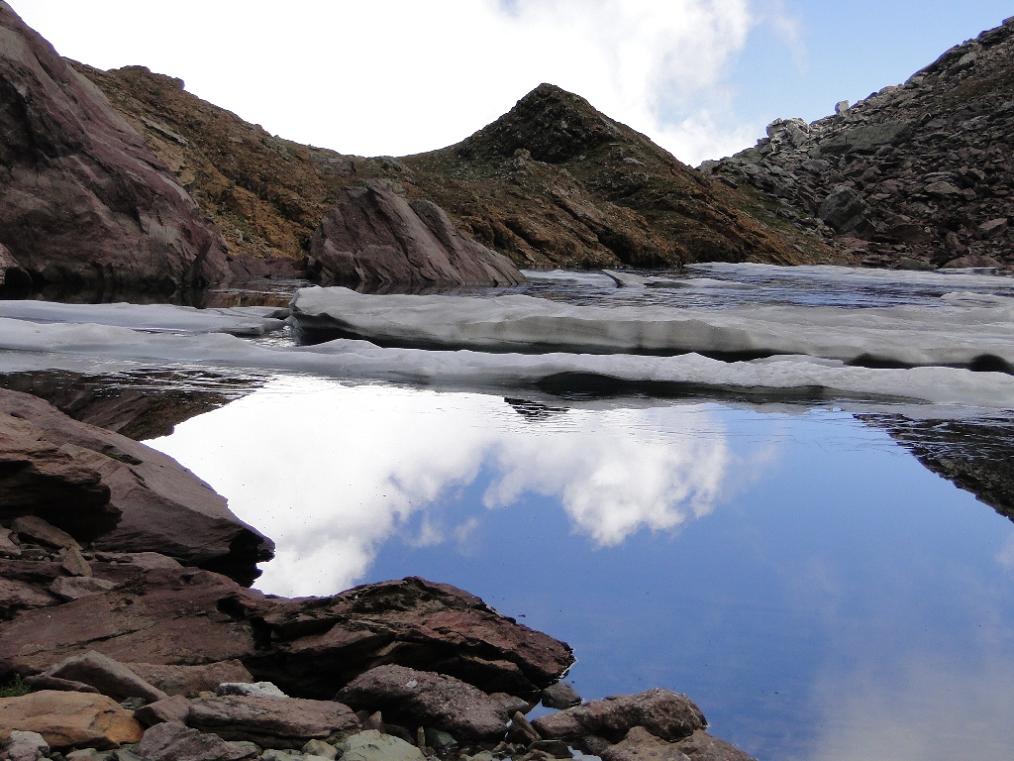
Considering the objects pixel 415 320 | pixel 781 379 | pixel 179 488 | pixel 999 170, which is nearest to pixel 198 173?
pixel 415 320

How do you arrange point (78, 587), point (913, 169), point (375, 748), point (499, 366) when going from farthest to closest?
point (913, 169), point (499, 366), point (78, 587), point (375, 748)

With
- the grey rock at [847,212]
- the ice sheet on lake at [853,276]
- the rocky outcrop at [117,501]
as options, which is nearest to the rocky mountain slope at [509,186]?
the grey rock at [847,212]

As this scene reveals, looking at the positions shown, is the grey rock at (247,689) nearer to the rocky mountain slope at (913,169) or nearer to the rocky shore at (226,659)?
the rocky shore at (226,659)

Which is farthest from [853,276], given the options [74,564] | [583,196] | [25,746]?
[25,746]

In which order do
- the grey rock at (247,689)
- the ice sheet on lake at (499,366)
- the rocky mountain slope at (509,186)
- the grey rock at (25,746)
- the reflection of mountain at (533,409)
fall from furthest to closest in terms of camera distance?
the rocky mountain slope at (509,186) → the ice sheet on lake at (499,366) → the reflection of mountain at (533,409) → the grey rock at (247,689) → the grey rock at (25,746)

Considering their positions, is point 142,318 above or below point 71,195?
below

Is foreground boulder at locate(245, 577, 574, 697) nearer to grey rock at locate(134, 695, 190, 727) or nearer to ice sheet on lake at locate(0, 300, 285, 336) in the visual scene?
grey rock at locate(134, 695, 190, 727)

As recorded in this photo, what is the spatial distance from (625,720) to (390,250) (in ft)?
49.1

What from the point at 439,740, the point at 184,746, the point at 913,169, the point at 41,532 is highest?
the point at 913,169

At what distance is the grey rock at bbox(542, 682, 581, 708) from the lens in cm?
254

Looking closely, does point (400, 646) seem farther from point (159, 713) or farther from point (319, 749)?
point (159, 713)

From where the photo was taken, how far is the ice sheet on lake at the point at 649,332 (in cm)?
758

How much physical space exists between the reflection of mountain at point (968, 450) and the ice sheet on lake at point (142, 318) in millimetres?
5400

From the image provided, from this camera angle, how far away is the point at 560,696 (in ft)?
8.39
